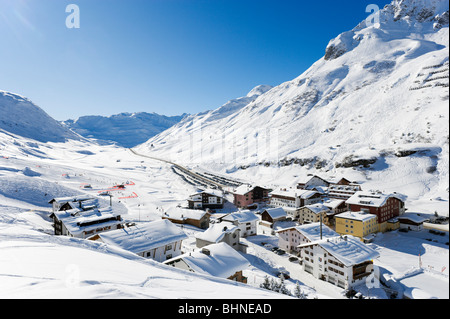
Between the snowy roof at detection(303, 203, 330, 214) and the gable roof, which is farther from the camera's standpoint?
the snowy roof at detection(303, 203, 330, 214)

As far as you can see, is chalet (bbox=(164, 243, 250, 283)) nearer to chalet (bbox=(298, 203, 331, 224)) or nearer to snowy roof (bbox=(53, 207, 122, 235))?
snowy roof (bbox=(53, 207, 122, 235))

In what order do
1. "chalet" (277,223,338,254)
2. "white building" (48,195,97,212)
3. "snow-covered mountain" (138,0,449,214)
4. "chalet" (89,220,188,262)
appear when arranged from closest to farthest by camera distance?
"chalet" (89,220,188,262) → "chalet" (277,223,338,254) → "white building" (48,195,97,212) → "snow-covered mountain" (138,0,449,214)

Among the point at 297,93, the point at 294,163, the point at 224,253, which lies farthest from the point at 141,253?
the point at 297,93

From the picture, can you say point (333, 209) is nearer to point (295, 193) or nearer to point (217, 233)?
point (295, 193)

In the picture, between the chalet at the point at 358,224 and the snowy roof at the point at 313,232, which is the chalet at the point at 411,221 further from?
the snowy roof at the point at 313,232

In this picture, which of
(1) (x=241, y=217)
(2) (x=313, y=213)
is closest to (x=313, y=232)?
(2) (x=313, y=213)

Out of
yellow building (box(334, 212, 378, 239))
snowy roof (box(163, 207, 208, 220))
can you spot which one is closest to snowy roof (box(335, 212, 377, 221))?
yellow building (box(334, 212, 378, 239))
